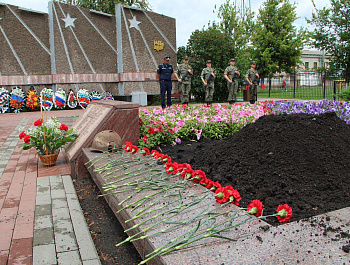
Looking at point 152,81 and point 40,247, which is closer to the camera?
point 40,247

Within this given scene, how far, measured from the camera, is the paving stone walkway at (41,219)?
7.23 feet

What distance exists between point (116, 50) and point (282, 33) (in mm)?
17228

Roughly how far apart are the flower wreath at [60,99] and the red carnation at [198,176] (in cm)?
1267

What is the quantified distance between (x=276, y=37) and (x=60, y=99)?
2069 centimetres

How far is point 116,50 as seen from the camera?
50.6 feet

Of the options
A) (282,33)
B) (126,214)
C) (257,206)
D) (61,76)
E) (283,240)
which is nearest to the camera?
(283,240)

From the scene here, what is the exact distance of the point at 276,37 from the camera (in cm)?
2800

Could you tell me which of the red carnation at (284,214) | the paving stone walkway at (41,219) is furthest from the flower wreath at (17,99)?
the red carnation at (284,214)

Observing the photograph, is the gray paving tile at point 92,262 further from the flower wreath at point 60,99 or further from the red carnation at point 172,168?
the flower wreath at point 60,99

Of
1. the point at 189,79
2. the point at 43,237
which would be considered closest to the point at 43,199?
the point at 43,237

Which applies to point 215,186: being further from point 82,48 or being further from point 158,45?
point 158,45

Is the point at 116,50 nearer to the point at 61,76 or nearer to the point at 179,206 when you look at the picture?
the point at 61,76

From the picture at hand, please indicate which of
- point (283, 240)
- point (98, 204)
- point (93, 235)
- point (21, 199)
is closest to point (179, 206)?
point (283, 240)

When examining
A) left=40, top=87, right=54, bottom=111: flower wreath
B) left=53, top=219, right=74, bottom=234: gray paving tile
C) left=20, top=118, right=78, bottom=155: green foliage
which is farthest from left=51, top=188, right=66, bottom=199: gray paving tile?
left=40, top=87, right=54, bottom=111: flower wreath
